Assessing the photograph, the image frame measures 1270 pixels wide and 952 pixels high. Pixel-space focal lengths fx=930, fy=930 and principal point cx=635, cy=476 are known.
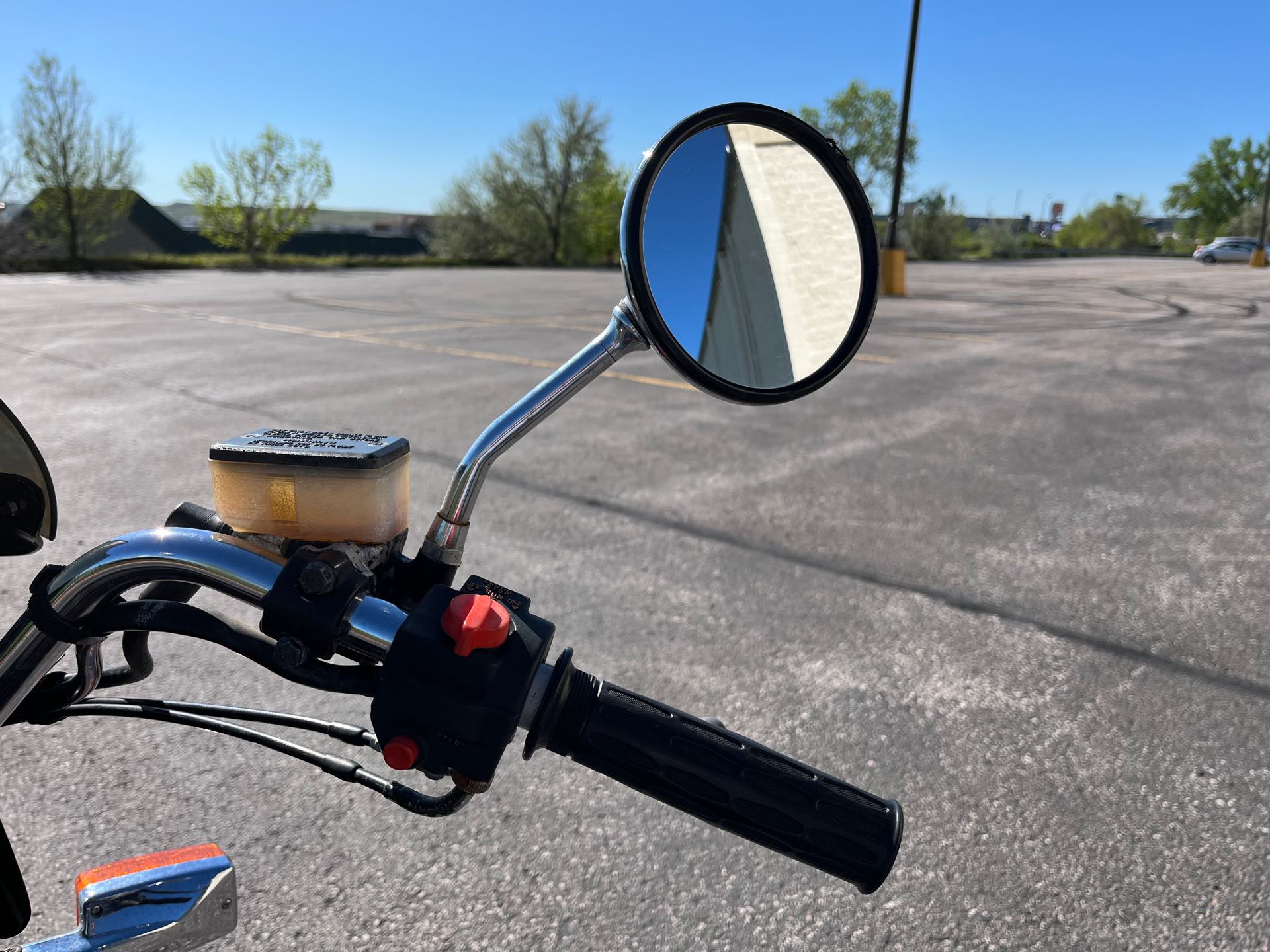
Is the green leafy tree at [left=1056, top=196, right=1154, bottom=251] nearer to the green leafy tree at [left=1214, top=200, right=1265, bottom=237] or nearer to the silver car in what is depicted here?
the green leafy tree at [left=1214, top=200, right=1265, bottom=237]

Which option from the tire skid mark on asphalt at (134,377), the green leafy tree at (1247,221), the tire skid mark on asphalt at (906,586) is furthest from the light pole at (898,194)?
the green leafy tree at (1247,221)

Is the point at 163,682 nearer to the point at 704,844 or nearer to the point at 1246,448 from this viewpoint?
the point at 704,844

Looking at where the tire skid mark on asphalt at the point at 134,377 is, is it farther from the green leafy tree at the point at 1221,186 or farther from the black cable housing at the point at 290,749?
the green leafy tree at the point at 1221,186

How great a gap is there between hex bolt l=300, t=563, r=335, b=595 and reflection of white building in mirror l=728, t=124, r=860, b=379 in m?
0.63

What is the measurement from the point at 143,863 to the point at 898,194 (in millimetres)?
19946

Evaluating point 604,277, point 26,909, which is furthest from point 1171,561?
point 604,277

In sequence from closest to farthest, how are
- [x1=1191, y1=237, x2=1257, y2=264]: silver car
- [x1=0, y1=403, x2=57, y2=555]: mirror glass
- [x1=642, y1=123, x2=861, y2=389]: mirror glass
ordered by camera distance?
1. [x1=0, y1=403, x2=57, y2=555]: mirror glass
2. [x1=642, y1=123, x2=861, y2=389]: mirror glass
3. [x1=1191, y1=237, x2=1257, y2=264]: silver car

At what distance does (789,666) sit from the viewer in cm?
323

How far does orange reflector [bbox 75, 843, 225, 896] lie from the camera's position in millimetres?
949

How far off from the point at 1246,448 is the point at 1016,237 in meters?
63.7

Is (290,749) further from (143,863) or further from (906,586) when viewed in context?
(906,586)

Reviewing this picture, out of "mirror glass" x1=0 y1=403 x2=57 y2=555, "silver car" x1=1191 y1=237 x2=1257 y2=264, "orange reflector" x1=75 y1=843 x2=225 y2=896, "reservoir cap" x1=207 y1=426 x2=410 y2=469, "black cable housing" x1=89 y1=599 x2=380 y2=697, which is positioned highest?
"silver car" x1=1191 y1=237 x2=1257 y2=264

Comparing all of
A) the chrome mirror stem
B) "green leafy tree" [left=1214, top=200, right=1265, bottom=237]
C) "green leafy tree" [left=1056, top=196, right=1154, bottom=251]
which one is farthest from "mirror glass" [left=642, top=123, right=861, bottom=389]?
"green leafy tree" [left=1056, top=196, right=1154, bottom=251]

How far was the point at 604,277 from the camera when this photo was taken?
98.4 ft
